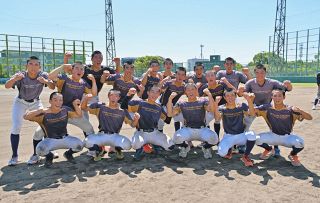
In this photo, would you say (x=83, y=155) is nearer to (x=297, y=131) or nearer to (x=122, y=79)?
(x=122, y=79)

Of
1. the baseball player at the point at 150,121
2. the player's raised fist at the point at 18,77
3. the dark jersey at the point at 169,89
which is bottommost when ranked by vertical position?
the baseball player at the point at 150,121

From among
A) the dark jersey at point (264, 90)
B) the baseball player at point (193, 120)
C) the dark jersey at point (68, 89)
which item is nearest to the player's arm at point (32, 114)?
the dark jersey at point (68, 89)

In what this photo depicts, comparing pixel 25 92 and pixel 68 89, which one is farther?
pixel 68 89

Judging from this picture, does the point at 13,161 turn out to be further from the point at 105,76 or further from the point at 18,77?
the point at 105,76

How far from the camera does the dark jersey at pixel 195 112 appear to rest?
6.80 meters

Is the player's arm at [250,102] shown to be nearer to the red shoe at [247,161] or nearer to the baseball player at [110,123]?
the red shoe at [247,161]

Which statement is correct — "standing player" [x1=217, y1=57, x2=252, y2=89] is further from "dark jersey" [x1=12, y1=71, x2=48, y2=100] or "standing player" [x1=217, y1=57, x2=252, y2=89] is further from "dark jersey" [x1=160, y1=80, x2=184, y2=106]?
"dark jersey" [x1=12, y1=71, x2=48, y2=100]

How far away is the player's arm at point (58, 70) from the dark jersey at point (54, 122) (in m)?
0.80

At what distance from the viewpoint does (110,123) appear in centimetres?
651

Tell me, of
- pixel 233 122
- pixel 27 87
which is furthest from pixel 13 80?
pixel 233 122

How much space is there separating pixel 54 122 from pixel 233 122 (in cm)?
364

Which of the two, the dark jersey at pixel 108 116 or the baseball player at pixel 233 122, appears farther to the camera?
the dark jersey at pixel 108 116

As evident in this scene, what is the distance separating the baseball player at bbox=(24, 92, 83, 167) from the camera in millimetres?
5910

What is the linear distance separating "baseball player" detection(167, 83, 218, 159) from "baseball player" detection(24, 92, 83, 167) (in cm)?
209
